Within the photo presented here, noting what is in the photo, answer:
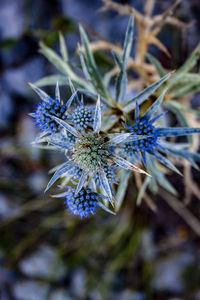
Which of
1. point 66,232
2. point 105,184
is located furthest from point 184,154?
point 66,232

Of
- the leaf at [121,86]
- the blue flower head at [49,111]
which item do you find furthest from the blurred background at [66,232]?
the blue flower head at [49,111]

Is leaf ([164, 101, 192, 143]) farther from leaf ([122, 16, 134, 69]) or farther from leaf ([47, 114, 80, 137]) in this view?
leaf ([47, 114, 80, 137])

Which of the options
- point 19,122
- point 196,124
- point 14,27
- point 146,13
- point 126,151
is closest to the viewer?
point 126,151

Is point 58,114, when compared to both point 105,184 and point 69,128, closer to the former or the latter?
point 69,128

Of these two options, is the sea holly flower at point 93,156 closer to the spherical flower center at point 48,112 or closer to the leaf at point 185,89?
the spherical flower center at point 48,112

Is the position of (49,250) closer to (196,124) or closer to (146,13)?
(196,124)

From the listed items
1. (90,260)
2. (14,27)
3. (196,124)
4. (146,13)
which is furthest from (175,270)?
(14,27)
